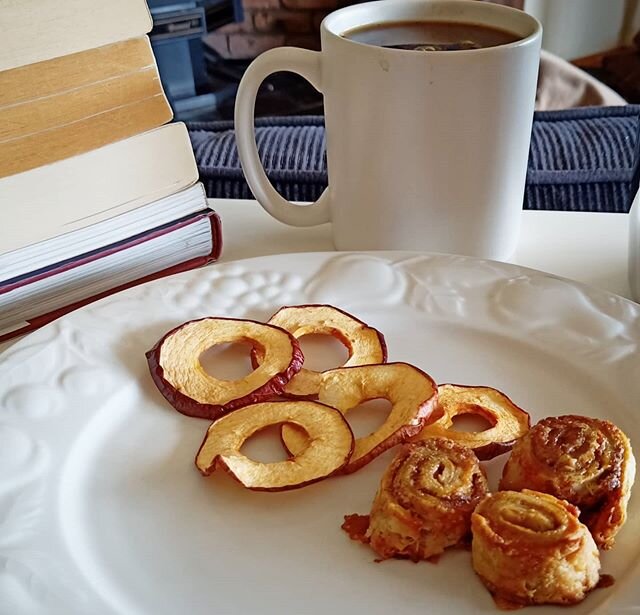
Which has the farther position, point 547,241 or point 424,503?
point 547,241

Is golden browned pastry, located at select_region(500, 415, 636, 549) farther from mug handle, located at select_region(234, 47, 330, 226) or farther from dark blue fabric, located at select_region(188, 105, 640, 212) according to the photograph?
dark blue fabric, located at select_region(188, 105, 640, 212)

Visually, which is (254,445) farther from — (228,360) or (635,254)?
(635,254)

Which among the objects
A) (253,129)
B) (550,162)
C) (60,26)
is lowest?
(550,162)

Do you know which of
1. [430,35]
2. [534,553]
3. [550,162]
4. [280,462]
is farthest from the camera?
[550,162]

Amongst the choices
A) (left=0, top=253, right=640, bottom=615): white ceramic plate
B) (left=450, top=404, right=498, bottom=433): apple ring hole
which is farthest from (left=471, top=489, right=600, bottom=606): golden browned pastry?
(left=450, top=404, right=498, bottom=433): apple ring hole

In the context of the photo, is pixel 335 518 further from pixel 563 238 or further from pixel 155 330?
pixel 563 238

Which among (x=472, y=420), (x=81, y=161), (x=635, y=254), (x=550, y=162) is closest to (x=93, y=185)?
(x=81, y=161)
